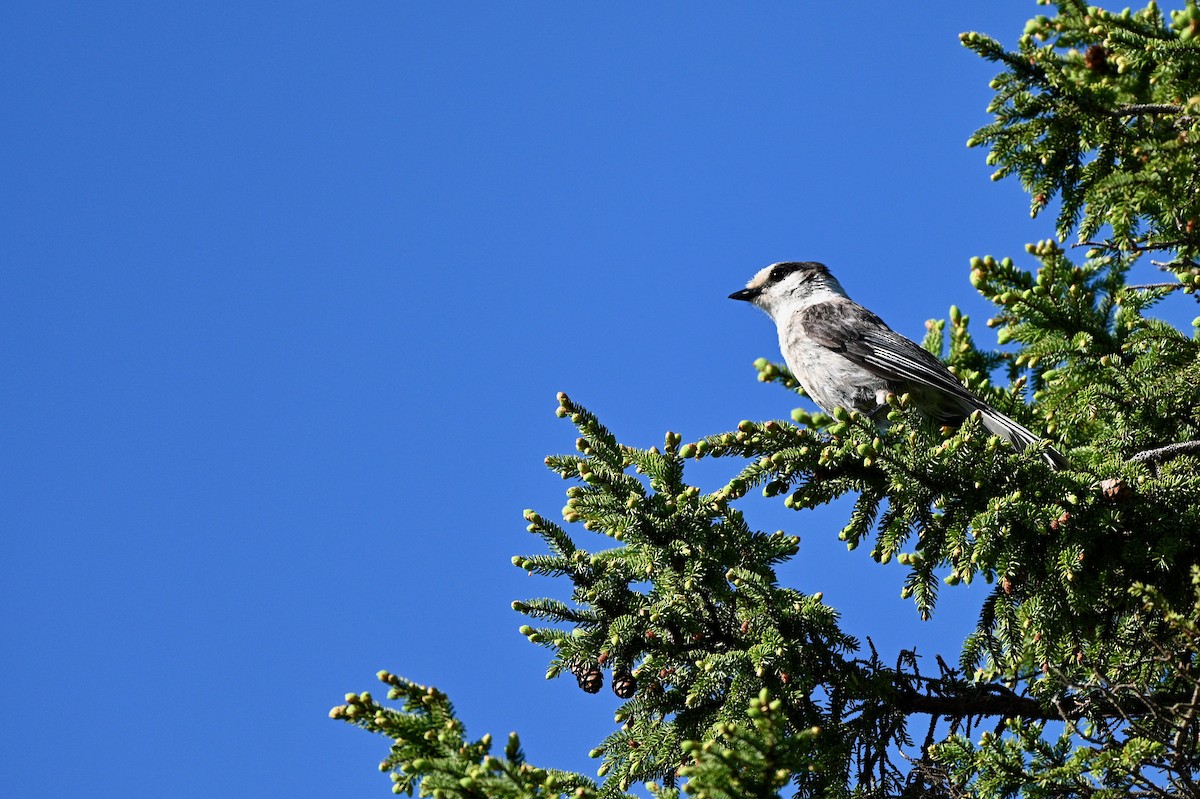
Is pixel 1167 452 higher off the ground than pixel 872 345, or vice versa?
pixel 872 345

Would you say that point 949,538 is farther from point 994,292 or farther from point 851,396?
point 851,396

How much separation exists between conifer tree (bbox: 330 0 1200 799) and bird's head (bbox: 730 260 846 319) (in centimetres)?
318

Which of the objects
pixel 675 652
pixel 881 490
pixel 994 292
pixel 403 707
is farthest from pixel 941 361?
pixel 403 707

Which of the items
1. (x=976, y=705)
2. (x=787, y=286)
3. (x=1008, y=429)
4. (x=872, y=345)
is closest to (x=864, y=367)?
(x=872, y=345)

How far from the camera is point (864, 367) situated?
580 centimetres

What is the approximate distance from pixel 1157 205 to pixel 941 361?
65.6 inches

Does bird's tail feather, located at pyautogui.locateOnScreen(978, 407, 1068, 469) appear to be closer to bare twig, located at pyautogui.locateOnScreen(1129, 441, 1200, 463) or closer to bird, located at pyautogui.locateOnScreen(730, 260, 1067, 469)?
bird, located at pyautogui.locateOnScreen(730, 260, 1067, 469)

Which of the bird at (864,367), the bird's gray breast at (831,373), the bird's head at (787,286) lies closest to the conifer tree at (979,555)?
the bird at (864,367)

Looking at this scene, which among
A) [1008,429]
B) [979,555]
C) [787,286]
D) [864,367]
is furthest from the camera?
[787,286]

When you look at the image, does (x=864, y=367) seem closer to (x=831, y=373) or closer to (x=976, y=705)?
(x=831, y=373)

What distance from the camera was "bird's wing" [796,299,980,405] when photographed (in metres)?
5.31

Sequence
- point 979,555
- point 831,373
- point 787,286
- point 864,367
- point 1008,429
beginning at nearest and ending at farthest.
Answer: point 979,555
point 1008,429
point 864,367
point 831,373
point 787,286

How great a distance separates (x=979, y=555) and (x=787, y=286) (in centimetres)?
425

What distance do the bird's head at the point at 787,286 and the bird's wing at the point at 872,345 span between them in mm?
637
